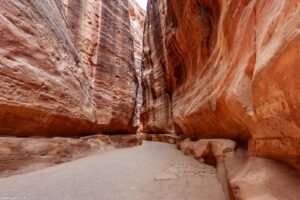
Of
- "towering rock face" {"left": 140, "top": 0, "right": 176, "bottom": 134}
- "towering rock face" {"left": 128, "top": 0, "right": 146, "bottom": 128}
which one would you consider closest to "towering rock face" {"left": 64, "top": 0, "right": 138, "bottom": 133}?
"towering rock face" {"left": 140, "top": 0, "right": 176, "bottom": 134}

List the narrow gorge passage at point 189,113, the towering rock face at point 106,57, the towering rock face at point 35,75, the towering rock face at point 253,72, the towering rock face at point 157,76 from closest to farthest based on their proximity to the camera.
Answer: the towering rock face at point 253,72 → the narrow gorge passage at point 189,113 → the towering rock face at point 35,75 → the towering rock face at point 106,57 → the towering rock face at point 157,76

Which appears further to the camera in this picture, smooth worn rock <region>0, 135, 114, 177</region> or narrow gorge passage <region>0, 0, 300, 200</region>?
smooth worn rock <region>0, 135, 114, 177</region>

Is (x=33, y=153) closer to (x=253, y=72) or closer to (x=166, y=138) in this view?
(x=253, y=72)

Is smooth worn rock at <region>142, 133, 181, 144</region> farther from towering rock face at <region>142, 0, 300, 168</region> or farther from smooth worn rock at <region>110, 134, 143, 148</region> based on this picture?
towering rock face at <region>142, 0, 300, 168</region>

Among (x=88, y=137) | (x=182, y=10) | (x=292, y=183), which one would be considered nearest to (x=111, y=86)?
(x=88, y=137)

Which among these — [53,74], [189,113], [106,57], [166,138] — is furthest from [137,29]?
[53,74]

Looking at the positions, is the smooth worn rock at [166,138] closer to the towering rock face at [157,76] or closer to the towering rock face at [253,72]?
the towering rock face at [157,76]

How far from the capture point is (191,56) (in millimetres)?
6102

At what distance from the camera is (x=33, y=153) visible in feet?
10.4

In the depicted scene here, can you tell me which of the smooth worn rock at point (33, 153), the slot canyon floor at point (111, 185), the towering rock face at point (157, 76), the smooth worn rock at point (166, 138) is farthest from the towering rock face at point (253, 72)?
the towering rock face at point (157, 76)

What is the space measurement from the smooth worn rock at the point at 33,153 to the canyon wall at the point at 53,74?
0.28 m

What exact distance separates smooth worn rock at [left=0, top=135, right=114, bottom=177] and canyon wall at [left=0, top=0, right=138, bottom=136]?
28cm

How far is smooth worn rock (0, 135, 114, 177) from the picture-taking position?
9.02ft

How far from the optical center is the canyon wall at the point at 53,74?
300 centimetres
